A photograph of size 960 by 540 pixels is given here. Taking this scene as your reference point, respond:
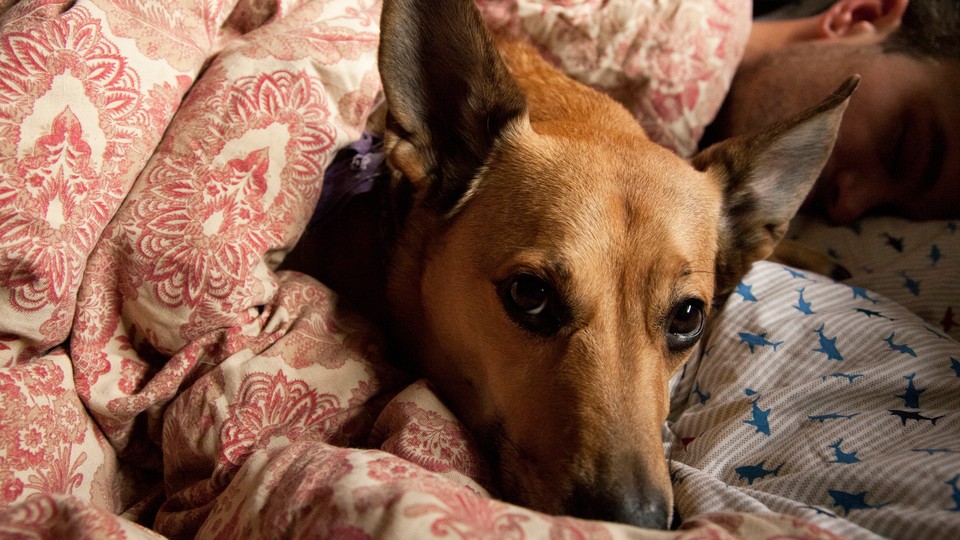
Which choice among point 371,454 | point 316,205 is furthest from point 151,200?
point 371,454

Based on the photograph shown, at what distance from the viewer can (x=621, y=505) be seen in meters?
1.26

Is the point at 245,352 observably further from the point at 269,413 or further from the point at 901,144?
the point at 901,144

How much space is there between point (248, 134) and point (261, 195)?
171mm

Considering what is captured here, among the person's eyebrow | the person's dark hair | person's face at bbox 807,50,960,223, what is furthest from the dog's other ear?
the person's dark hair

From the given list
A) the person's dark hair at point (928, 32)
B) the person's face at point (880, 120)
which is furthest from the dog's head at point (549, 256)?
the person's dark hair at point (928, 32)

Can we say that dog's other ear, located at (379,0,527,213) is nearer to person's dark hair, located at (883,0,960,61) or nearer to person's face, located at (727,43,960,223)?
person's face, located at (727,43,960,223)

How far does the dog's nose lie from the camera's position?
125 centimetres

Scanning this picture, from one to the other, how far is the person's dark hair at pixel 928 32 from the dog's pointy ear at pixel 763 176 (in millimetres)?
1479

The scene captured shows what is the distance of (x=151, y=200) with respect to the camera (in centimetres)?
165

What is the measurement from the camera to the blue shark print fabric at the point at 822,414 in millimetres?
1315

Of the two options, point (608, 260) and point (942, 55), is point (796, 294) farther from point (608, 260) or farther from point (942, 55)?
point (942, 55)

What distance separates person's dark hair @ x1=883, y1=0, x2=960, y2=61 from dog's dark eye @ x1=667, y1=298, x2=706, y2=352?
2.15m

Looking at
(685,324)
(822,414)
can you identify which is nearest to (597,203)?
(685,324)

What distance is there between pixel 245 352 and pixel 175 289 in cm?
24
